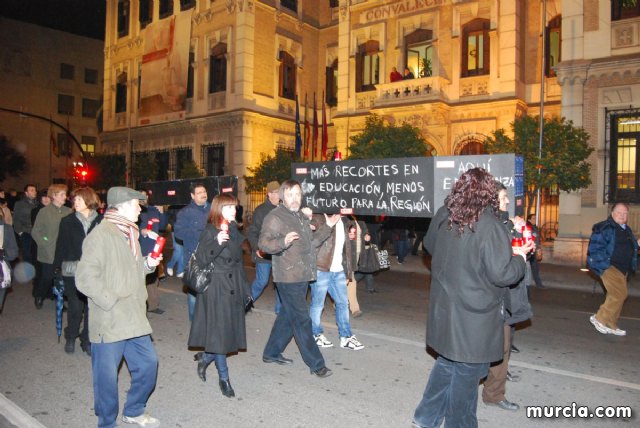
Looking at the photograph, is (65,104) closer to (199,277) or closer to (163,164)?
(163,164)

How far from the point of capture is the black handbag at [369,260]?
358 inches

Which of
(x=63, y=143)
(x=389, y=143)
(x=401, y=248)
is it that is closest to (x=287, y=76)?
(x=389, y=143)

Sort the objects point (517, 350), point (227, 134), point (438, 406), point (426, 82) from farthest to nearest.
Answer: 1. point (227, 134)
2. point (426, 82)
3. point (517, 350)
4. point (438, 406)

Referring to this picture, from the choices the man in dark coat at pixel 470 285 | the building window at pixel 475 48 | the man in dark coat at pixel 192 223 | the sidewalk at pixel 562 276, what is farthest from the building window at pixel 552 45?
the man in dark coat at pixel 470 285

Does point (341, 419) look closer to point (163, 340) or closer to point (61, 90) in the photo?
point (163, 340)

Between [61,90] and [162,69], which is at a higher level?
[61,90]

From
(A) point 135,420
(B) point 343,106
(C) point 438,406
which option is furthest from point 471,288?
(B) point 343,106

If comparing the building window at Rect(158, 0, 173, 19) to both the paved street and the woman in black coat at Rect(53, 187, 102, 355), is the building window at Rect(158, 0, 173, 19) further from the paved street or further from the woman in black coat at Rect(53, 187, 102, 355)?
the woman in black coat at Rect(53, 187, 102, 355)

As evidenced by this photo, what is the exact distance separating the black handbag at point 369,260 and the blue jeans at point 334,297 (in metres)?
2.42

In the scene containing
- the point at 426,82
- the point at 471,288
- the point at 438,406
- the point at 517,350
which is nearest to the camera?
the point at 471,288

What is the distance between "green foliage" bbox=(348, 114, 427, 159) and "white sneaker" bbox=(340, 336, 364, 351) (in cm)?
1130

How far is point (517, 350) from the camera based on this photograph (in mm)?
6504

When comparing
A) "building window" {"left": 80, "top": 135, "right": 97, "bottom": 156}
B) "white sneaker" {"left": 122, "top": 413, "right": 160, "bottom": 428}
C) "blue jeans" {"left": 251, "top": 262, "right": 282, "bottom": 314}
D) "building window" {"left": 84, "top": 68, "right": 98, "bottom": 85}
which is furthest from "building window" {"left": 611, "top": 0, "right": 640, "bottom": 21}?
"building window" {"left": 84, "top": 68, "right": 98, "bottom": 85}

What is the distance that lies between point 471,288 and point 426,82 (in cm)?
1810
